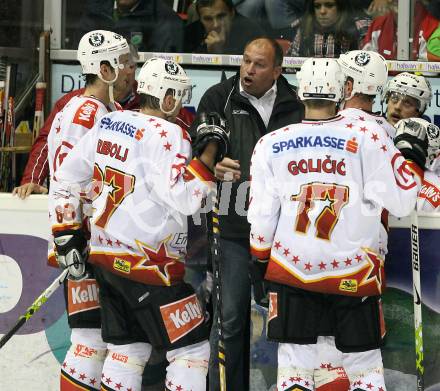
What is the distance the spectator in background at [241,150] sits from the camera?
17.4 feet

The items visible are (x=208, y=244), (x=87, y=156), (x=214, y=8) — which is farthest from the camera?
(x=214, y=8)

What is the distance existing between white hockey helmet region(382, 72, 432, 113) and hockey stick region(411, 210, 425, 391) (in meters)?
1.12

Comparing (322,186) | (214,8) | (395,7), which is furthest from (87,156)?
(395,7)

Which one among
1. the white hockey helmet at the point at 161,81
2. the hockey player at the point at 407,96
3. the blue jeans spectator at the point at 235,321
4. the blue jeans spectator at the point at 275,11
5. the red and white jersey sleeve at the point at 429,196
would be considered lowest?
the blue jeans spectator at the point at 235,321

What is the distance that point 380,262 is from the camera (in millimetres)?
4746

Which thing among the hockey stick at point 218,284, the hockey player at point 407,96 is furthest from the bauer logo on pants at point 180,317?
the hockey player at point 407,96

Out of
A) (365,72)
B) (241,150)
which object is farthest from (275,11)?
(365,72)

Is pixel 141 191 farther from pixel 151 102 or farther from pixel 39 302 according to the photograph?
pixel 39 302

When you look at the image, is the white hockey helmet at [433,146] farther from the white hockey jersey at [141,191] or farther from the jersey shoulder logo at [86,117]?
the jersey shoulder logo at [86,117]

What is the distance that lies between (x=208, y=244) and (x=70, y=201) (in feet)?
2.41

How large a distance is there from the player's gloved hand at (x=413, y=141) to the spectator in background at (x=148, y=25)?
3.00 m

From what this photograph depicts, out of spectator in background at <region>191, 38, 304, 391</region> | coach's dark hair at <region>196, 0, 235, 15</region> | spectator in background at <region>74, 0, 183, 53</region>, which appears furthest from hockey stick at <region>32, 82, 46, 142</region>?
spectator in background at <region>191, 38, 304, 391</region>

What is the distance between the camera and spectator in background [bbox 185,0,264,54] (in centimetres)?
775

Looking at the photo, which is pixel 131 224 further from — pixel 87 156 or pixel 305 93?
pixel 305 93
